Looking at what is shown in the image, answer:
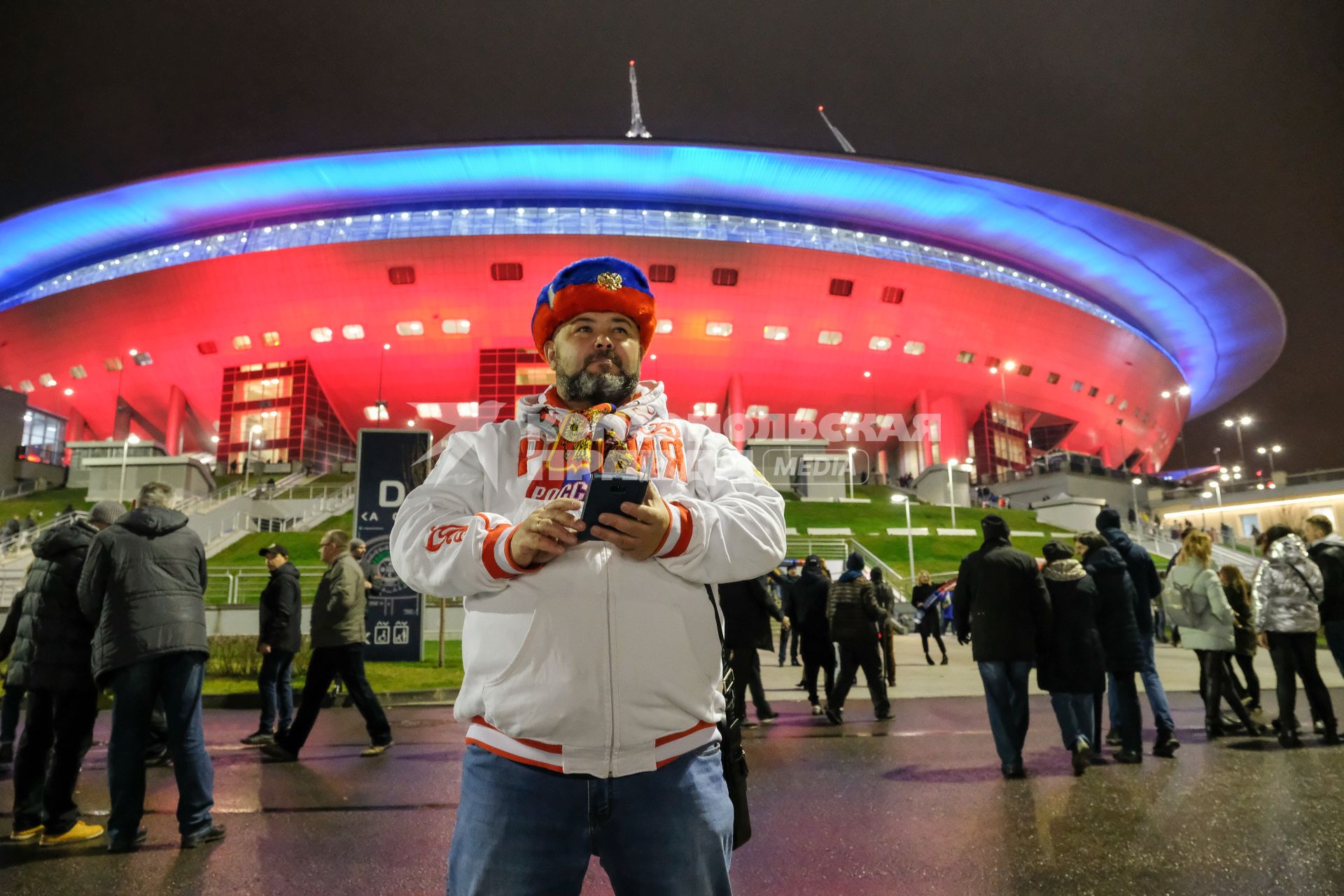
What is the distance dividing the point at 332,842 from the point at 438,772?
1816mm

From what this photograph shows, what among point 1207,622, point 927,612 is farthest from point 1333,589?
point 927,612

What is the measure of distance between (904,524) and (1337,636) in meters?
24.2

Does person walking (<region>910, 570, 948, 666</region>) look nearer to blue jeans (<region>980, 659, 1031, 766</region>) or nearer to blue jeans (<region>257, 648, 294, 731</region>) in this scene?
blue jeans (<region>980, 659, 1031, 766</region>)

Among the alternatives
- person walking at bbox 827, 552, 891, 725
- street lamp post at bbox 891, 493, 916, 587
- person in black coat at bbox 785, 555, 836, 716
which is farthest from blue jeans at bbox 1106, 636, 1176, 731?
street lamp post at bbox 891, 493, 916, 587

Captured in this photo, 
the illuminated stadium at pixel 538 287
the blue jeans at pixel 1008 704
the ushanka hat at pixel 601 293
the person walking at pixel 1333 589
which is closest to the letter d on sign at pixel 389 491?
the blue jeans at pixel 1008 704

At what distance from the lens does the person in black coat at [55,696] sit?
4.67m

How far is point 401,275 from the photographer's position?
44125 mm

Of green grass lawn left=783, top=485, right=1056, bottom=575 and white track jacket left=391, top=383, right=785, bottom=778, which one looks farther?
green grass lawn left=783, top=485, right=1056, bottom=575

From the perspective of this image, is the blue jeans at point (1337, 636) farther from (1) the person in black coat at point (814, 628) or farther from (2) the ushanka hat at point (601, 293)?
(2) the ushanka hat at point (601, 293)

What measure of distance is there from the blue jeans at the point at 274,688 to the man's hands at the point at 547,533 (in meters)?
7.11

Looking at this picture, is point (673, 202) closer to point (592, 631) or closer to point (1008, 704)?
point (1008, 704)

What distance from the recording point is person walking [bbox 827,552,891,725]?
28.5ft

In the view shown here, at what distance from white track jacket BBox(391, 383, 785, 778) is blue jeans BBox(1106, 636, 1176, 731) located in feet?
20.7

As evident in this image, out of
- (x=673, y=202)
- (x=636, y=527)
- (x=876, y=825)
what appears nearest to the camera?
(x=636, y=527)
